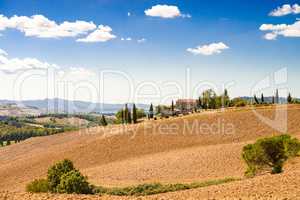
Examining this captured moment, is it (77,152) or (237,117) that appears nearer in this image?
(77,152)

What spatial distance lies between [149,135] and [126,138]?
4.24m

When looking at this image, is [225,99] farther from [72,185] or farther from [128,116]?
[72,185]

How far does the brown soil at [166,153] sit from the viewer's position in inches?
1652

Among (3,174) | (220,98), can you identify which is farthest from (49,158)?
(220,98)

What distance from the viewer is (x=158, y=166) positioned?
4731 cm

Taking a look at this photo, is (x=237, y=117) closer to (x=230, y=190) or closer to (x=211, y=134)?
(x=211, y=134)

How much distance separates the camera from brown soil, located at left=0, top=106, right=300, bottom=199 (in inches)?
1652

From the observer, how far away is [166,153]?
57.7 m

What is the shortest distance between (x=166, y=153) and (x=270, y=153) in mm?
27995

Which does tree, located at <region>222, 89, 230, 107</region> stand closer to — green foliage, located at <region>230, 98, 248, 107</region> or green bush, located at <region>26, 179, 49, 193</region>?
green foliage, located at <region>230, 98, 248, 107</region>

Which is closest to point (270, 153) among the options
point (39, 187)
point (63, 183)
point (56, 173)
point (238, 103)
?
point (63, 183)

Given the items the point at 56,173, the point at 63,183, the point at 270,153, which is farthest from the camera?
the point at 270,153

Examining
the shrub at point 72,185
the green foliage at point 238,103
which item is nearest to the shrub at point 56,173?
the shrub at point 72,185

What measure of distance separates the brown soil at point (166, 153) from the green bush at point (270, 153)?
4.08ft
